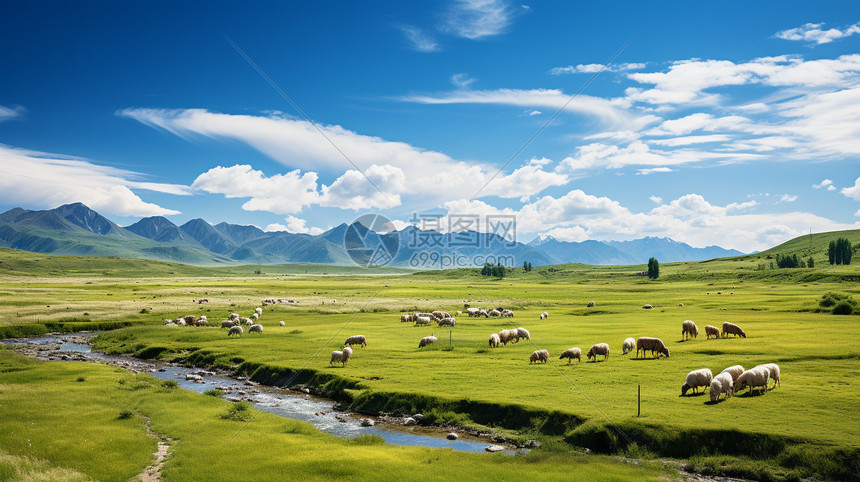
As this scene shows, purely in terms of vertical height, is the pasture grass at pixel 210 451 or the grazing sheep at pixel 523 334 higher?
the grazing sheep at pixel 523 334

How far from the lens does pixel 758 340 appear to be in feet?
132

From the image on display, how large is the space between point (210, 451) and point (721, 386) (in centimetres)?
2774

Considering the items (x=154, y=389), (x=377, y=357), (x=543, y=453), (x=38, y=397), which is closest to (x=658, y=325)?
(x=377, y=357)

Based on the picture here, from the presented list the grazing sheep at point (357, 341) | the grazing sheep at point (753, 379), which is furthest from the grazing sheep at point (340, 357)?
the grazing sheep at point (753, 379)

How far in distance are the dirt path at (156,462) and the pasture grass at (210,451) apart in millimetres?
277

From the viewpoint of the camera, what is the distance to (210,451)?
21719 millimetres

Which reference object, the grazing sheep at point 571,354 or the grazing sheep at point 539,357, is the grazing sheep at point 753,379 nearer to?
the grazing sheep at point 571,354

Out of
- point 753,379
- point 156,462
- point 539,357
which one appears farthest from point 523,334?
point 156,462

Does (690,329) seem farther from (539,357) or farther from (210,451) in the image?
(210,451)

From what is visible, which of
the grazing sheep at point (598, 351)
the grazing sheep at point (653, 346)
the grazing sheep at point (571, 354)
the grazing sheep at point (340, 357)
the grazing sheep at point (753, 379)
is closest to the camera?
the grazing sheep at point (753, 379)

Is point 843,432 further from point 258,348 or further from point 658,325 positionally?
point 258,348

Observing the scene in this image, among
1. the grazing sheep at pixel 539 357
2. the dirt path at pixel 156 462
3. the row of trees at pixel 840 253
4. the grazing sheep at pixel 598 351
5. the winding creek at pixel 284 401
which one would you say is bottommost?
the winding creek at pixel 284 401

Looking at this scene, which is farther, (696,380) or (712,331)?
(712,331)

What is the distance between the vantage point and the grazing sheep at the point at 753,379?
26.2 metres
